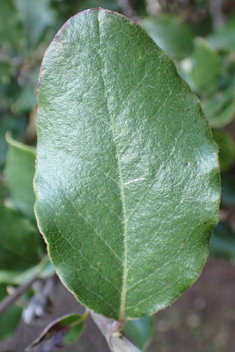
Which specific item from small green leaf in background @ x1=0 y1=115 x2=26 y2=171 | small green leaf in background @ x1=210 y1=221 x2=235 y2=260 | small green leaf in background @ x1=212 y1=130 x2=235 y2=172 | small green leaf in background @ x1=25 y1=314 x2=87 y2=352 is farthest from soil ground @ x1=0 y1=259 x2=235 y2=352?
small green leaf in background @ x1=25 y1=314 x2=87 y2=352

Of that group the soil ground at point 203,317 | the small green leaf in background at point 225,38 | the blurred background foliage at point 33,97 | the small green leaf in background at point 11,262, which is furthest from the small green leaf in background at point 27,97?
the soil ground at point 203,317

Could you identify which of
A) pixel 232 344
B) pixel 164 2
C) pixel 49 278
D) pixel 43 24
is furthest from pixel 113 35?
pixel 232 344

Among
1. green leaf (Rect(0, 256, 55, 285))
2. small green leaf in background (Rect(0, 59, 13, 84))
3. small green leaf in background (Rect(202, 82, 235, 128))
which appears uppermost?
small green leaf in background (Rect(202, 82, 235, 128))

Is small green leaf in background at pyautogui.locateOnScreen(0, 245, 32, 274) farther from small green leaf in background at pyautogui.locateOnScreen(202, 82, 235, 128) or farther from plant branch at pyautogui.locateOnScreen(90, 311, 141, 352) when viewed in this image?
small green leaf in background at pyautogui.locateOnScreen(202, 82, 235, 128)

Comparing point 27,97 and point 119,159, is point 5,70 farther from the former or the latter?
Answer: point 119,159

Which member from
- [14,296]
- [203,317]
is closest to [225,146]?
[14,296]

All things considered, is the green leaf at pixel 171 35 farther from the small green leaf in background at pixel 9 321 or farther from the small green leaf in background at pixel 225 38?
the small green leaf in background at pixel 9 321
